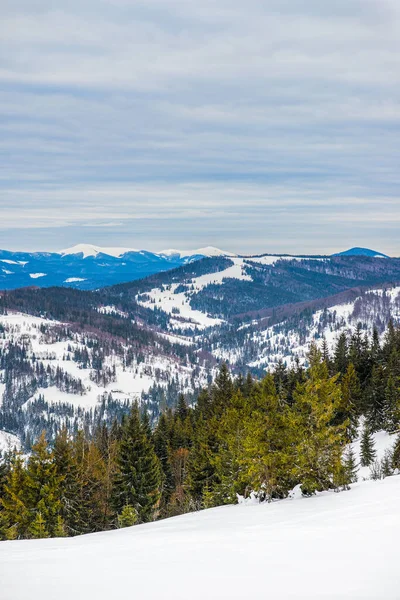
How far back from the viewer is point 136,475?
41312mm

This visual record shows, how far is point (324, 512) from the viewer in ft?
54.3

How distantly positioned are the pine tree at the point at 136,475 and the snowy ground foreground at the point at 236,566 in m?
28.2

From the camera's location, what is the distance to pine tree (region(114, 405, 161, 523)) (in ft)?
135

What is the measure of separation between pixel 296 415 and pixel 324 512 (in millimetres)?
10155

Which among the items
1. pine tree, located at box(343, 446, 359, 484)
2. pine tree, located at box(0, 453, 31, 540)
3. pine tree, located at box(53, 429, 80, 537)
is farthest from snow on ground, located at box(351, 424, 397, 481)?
pine tree, located at box(0, 453, 31, 540)

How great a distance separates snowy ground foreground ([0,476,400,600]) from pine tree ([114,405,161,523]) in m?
28.2

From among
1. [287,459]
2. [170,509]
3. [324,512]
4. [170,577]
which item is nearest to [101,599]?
[170,577]

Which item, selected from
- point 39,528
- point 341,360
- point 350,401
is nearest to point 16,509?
point 39,528

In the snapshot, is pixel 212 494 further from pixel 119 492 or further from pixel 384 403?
pixel 384 403

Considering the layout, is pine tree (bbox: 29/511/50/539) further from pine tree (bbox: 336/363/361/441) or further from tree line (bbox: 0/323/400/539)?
pine tree (bbox: 336/363/361/441)

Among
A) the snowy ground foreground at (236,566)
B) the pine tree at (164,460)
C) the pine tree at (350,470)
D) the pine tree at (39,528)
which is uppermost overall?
the snowy ground foreground at (236,566)

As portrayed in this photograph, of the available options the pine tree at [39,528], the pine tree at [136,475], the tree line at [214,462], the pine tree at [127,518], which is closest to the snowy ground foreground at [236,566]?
the tree line at [214,462]

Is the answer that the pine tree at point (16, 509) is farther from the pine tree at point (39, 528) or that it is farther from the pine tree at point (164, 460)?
the pine tree at point (164, 460)

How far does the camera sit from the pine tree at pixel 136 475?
41062 millimetres
